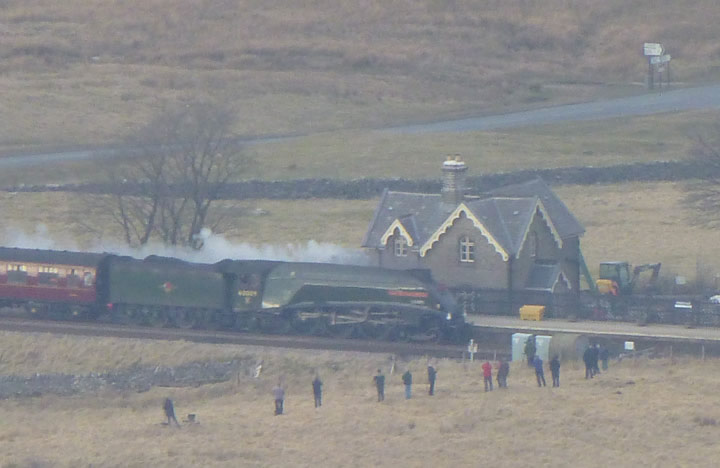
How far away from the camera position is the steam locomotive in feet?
141

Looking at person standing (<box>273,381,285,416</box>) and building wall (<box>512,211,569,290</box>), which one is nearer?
person standing (<box>273,381,285,416</box>)

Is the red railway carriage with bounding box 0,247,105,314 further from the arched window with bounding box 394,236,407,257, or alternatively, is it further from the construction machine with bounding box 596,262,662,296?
the construction machine with bounding box 596,262,662,296

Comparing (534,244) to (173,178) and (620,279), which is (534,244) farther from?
(173,178)

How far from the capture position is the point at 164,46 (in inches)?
4609

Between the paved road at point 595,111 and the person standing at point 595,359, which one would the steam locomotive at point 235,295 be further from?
the paved road at point 595,111

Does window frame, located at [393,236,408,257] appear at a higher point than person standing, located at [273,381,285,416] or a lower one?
higher

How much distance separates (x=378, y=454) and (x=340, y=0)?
109843mm

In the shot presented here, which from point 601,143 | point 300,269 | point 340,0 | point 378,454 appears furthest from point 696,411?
point 340,0

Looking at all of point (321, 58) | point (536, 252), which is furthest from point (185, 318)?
point (321, 58)

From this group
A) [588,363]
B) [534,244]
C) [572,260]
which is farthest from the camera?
[572,260]

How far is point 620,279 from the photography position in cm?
5334

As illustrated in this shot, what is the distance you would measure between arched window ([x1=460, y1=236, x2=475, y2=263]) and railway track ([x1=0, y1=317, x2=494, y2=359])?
19.6 feet

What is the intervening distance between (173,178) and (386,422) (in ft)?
87.8

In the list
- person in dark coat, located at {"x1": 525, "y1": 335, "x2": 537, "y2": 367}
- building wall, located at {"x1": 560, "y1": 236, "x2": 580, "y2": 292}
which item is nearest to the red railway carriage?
person in dark coat, located at {"x1": 525, "y1": 335, "x2": 537, "y2": 367}
